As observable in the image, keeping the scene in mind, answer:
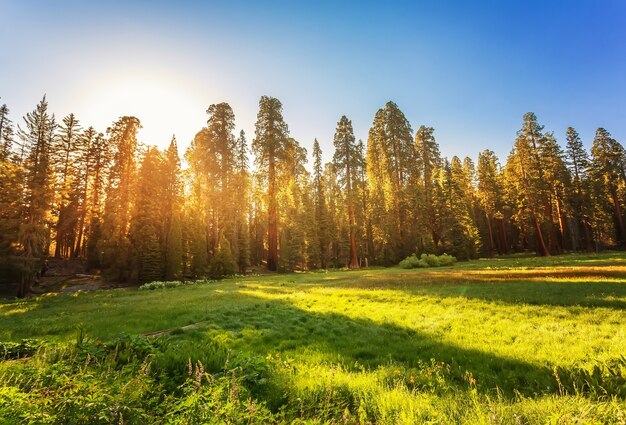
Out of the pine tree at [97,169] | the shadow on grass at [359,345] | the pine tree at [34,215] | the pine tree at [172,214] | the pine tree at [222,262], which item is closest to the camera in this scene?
the shadow on grass at [359,345]

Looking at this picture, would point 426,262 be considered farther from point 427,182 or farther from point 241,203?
point 241,203

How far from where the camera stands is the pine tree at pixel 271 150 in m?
35.6

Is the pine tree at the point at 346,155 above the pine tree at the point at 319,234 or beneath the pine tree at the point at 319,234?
above

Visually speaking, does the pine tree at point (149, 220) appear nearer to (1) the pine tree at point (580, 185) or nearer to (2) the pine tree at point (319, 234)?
(2) the pine tree at point (319, 234)

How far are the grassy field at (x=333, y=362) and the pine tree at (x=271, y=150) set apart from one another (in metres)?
22.8

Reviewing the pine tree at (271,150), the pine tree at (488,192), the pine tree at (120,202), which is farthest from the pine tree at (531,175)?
the pine tree at (120,202)

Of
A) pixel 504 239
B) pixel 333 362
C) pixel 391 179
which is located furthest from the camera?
pixel 504 239

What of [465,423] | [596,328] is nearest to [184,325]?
[465,423]

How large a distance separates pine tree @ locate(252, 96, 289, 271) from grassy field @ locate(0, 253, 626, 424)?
74.8ft

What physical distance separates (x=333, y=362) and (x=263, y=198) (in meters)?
31.1

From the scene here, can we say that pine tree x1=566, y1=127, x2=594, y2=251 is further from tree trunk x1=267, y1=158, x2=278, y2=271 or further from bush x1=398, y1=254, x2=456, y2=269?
tree trunk x1=267, y1=158, x2=278, y2=271

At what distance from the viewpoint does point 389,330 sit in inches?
344

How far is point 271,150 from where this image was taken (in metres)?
36.6

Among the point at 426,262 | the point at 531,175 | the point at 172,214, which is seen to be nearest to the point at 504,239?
the point at 531,175
